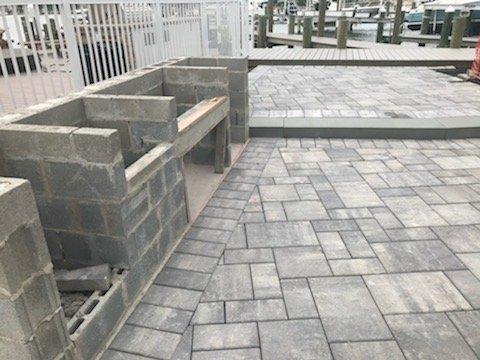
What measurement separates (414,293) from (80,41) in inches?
154

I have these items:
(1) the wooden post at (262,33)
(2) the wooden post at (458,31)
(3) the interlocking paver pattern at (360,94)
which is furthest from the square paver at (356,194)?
(1) the wooden post at (262,33)

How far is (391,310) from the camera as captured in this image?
8.86 feet

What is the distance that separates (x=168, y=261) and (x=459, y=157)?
4.14 metres

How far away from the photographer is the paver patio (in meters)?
2.47

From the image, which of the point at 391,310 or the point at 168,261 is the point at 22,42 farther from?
the point at 391,310

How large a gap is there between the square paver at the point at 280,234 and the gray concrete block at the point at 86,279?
A: 51.0 inches

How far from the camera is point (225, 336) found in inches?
99.4

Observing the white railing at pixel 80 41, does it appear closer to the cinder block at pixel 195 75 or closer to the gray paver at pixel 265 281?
the cinder block at pixel 195 75

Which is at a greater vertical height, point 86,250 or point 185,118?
point 185,118

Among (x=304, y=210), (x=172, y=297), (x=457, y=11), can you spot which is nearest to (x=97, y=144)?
(x=172, y=297)

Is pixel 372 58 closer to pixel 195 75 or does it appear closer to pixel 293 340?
pixel 195 75

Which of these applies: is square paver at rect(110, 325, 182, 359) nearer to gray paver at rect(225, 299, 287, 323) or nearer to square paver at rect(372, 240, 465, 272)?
gray paver at rect(225, 299, 287, 323)

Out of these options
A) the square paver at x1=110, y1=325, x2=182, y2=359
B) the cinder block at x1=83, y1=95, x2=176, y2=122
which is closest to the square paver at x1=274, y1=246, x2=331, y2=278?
the square paver at x1=110, y1=325, x2=182, y2=359

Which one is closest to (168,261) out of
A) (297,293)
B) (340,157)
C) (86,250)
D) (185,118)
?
(86,250)
